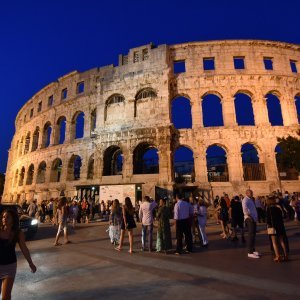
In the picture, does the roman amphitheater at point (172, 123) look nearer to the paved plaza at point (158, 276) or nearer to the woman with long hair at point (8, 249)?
the paved plaza at point (158, 276)

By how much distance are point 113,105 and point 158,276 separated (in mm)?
20130

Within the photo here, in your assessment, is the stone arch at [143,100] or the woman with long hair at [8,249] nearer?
the woman with long hair at [8,249]

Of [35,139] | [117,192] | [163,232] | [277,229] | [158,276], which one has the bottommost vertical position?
[158,276]

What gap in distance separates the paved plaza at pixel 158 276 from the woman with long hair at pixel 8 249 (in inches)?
51.7

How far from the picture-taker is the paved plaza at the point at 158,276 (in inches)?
153

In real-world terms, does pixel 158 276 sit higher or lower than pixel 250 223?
lower

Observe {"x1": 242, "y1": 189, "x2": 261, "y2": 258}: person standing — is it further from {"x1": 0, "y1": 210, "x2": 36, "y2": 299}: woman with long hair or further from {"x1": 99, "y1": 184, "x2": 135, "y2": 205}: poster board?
{"x1": 99, "y1": 184, "x2": 135, "y2": 205}: poster board

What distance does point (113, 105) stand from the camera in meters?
23.2

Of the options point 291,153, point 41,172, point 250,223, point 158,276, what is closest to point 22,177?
point 41,172

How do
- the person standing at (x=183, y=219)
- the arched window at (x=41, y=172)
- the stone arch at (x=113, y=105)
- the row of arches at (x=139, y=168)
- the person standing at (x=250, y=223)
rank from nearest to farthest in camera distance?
the person standing at (x=250, y=223), the person standing at (x=183, y=219), the row of arches at (x=139, y=168), the stone arch at (x=113, y=105), the arched window at (x=41, y=172)

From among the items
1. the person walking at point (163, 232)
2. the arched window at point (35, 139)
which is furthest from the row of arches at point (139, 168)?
the person walking at point (163, 232)

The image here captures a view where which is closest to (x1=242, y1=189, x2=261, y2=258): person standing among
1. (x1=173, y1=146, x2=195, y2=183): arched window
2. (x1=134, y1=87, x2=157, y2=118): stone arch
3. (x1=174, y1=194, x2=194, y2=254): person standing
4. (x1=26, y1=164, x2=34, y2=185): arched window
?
(x1=174, y1=194, x2=194, y2=254): person standing

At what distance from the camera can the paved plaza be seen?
153 inches

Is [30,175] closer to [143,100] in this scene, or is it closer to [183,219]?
[143,100]
